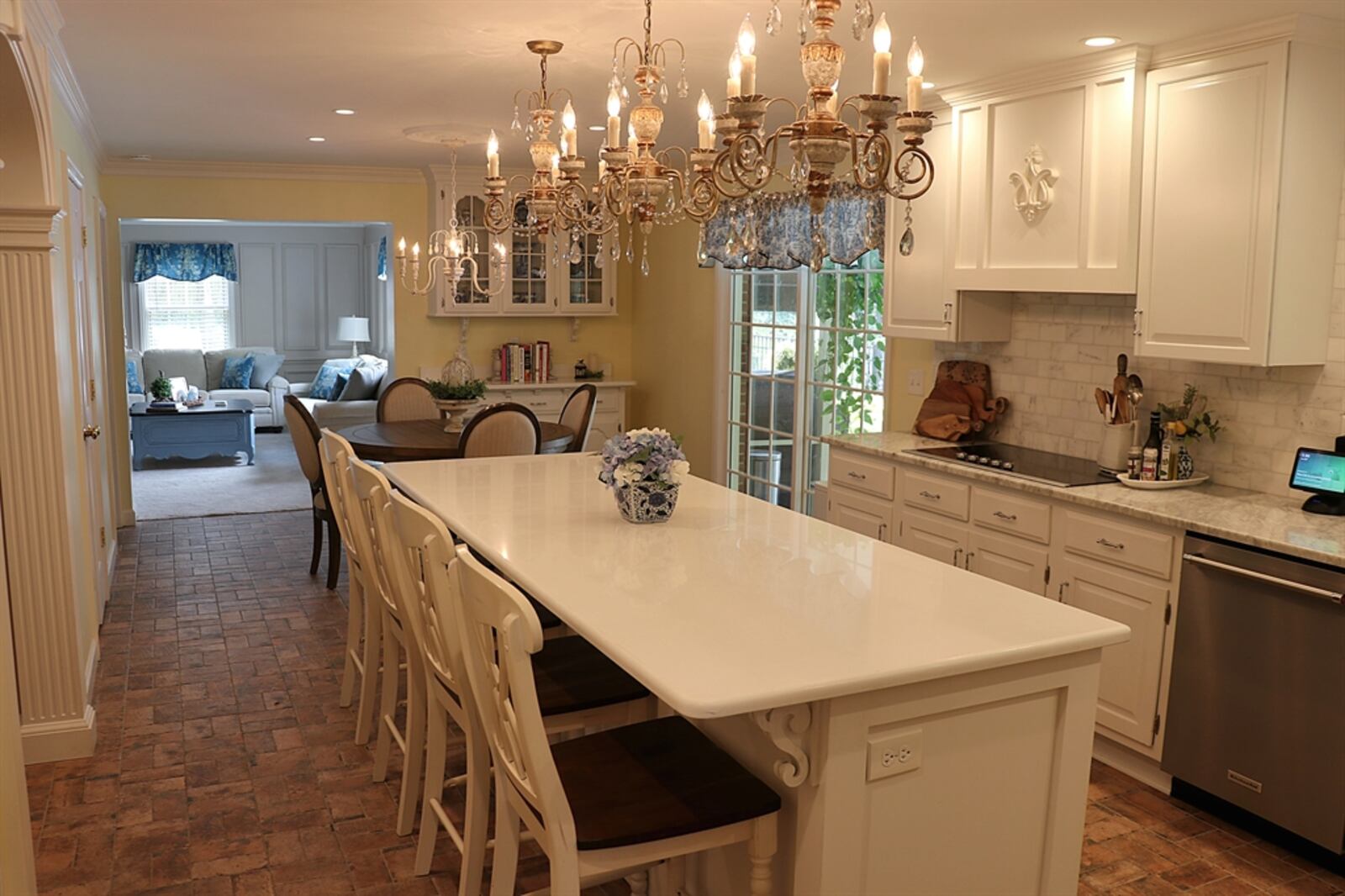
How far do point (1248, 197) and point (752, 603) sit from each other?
2285 millimetres

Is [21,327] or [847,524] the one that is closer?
[21,327]

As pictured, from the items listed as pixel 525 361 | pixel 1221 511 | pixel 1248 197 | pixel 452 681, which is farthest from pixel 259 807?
Answer: pixel 525 361

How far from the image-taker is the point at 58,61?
3959mm

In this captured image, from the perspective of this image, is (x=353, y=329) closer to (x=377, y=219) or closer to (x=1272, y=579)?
(x=377, y=219)

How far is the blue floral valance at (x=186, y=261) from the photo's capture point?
472 inches

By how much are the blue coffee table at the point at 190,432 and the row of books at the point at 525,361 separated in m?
2.96

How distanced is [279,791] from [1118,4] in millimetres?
3416

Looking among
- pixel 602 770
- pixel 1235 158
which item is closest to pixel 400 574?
pixel 602 770

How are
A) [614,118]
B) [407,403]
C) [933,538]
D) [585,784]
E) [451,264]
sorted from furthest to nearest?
[451,264]
[407,403]
[933,538]
[614,118]
[585,784]

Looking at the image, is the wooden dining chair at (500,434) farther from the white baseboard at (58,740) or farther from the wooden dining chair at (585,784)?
the wooden dining chair at (585,784)

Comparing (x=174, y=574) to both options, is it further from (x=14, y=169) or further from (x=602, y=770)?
(x=602, y=770)

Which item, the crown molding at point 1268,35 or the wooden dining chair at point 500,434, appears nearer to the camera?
the crown molding at point 1268,35

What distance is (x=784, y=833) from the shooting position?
85.4 inches

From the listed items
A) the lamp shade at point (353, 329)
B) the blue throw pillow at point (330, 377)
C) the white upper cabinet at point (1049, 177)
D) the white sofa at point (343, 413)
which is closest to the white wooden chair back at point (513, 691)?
the white upper cabinet at point (1049, 177)
